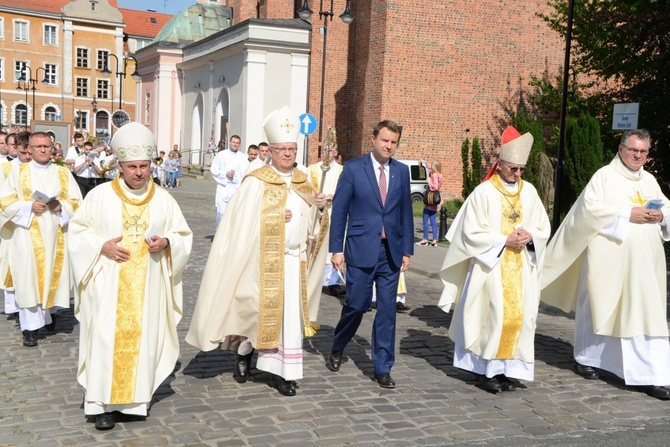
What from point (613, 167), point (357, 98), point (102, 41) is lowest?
point (613, 167)

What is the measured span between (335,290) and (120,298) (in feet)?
18.5

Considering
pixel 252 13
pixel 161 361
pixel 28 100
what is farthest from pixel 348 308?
pixel 28 100

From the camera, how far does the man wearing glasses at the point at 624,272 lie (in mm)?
6566

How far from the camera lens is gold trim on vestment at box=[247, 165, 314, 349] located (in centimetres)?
605

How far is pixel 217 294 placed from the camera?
6.13 m

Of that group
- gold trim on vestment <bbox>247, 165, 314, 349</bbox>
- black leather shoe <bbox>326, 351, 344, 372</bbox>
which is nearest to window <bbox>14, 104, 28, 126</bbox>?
black leather shoe <bbox>326, 351, 344, 372</bbox>

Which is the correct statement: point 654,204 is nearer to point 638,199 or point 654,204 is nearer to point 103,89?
point 638,199

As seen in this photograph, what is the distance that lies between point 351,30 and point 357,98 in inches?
119

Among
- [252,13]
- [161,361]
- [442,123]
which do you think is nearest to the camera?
[161,361]

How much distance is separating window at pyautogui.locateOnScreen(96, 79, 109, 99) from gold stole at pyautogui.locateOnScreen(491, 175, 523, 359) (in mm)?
78307

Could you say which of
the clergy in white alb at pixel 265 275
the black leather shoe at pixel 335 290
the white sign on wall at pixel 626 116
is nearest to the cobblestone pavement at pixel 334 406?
the clergy in white alb at pixel 265 275

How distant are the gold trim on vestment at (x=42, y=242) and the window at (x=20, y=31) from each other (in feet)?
249

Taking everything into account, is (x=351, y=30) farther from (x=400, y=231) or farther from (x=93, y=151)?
(x=400, y=231)

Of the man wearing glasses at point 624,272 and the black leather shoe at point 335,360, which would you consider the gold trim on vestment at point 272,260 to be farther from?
the man wearing glasses at point 624,272
